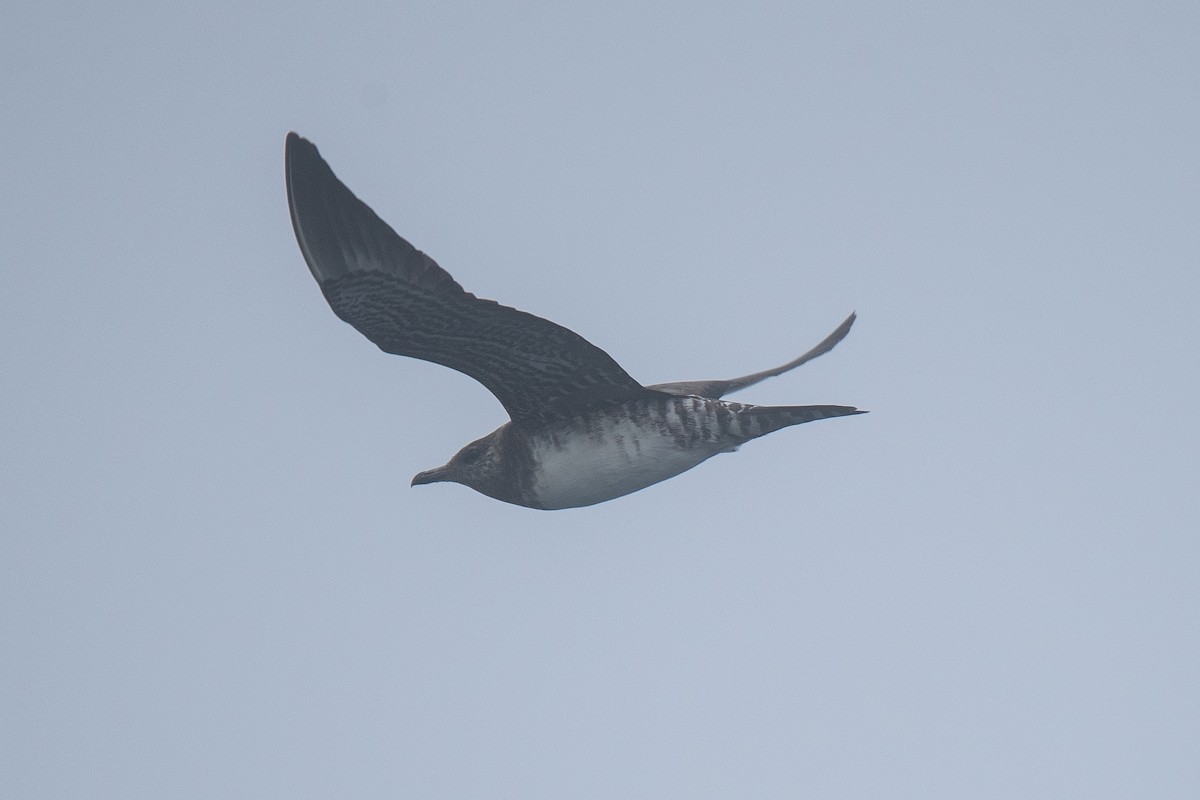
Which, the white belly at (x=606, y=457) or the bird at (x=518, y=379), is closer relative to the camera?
the bird at (x=518, y=379)

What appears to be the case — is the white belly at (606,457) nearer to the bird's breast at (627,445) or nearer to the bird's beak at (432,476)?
the bird's breast at (627,445)

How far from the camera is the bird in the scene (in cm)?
909

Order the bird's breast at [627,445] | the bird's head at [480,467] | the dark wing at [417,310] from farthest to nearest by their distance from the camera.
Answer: the bird's head at [480,467] < the bird's breast at [627,445] < the dark wing at [417,310]

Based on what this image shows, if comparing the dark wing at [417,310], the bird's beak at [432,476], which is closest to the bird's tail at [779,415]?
the dark wing at [417,310]

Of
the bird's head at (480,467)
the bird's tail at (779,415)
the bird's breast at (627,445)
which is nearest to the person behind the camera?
the bird's tail at (779,415)

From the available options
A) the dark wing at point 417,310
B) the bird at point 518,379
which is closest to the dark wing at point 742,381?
the bird at point 518,379

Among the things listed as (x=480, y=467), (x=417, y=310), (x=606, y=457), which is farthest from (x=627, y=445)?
(x=417, y=310)

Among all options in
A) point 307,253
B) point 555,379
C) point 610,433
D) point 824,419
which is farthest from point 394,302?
point 824,419

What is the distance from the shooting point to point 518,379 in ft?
33.6

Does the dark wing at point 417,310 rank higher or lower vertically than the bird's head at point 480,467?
higher

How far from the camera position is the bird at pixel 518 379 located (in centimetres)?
909

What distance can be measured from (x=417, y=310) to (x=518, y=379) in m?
1.16

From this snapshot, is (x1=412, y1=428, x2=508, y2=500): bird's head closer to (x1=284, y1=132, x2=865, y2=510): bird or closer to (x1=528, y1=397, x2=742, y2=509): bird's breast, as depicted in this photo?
(x1=284, y1=132, x2=865, y2=510): bird

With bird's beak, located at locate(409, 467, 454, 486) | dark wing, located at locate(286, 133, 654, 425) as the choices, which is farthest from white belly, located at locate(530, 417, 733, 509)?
bird's beak, located at locate(409, 467, 454, 486)
